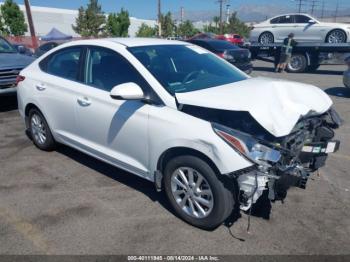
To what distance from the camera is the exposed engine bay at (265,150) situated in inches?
117

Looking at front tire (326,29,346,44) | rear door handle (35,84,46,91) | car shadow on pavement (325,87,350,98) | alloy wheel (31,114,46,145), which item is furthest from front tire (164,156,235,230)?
front tire (326,29,346,44)

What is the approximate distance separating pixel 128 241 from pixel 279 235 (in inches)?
55.2

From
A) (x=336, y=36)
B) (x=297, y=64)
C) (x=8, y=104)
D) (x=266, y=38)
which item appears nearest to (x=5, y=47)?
(x=8, y=104)

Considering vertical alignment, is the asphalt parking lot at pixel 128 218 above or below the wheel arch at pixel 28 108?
below

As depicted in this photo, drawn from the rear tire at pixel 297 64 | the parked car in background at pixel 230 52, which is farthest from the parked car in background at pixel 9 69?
the rear tire at pixel 297 64

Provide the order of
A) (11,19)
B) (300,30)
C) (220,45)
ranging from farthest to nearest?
(11,19), (300,30), (220,45)

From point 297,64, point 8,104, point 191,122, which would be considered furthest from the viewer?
point 297,64

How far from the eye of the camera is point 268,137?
10.3ft

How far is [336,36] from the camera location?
15.9 m

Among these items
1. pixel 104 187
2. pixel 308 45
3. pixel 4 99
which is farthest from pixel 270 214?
pixel 308 45

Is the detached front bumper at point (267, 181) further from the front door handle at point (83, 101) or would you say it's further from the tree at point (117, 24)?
the tree at point (117, 24)

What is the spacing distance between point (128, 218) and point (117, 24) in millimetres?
47074

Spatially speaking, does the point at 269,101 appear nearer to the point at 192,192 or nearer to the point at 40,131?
the point at 192,192

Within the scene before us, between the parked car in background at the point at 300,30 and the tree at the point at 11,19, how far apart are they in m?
31.4
